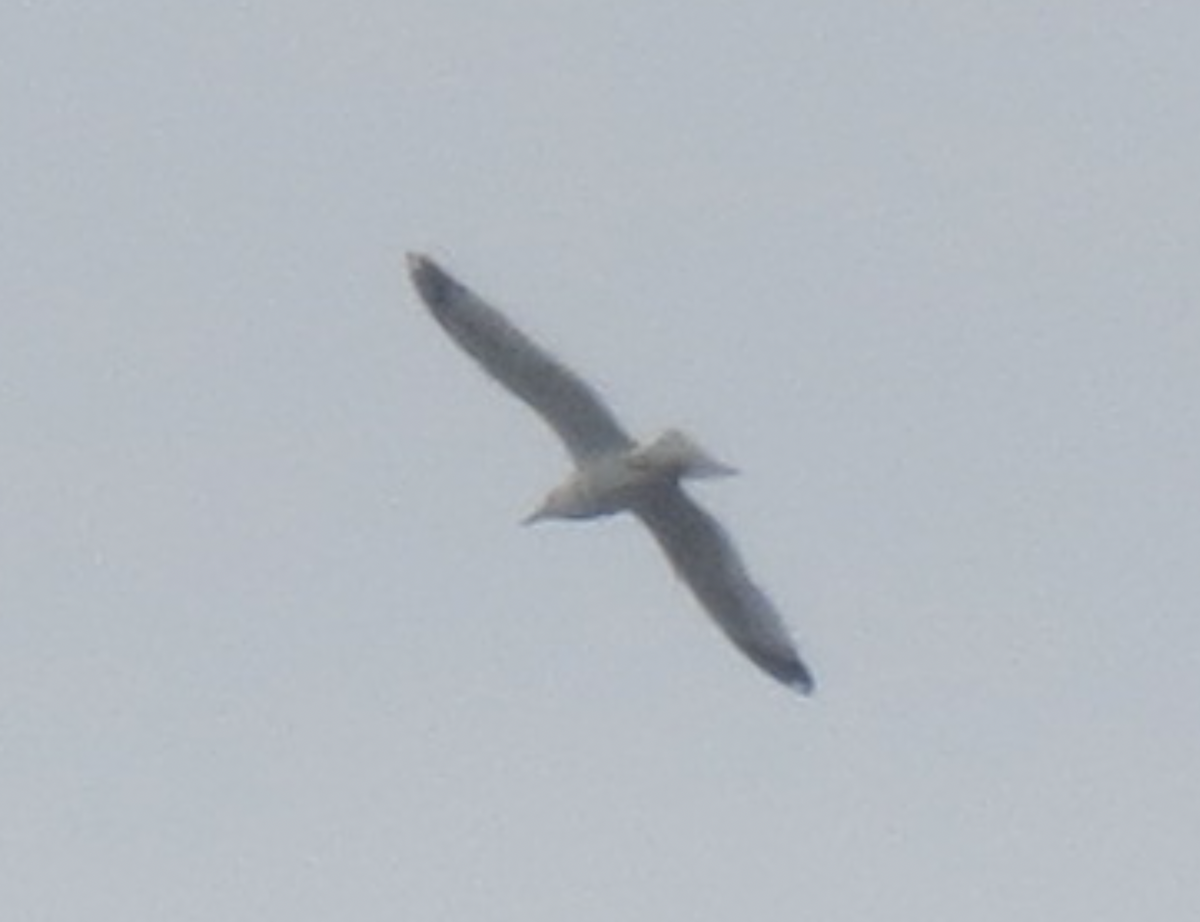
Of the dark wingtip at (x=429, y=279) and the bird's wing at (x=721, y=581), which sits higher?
the dark wingtip at (x=429, y=279)

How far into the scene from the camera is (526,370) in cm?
4238

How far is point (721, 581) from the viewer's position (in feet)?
141

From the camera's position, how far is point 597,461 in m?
42.2

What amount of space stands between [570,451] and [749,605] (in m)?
1.91

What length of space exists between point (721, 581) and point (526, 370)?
83.8 inches

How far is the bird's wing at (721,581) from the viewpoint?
42.5 m

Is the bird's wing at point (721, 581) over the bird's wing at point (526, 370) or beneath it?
beneath

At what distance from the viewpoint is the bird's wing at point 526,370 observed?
1662 inches

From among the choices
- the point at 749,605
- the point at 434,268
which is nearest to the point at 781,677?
the point at 749,605

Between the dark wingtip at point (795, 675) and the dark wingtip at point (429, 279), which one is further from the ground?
the dark wingtip at point (429, 279)

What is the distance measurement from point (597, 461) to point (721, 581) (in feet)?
5.01

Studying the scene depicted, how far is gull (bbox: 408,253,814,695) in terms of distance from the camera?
138ft

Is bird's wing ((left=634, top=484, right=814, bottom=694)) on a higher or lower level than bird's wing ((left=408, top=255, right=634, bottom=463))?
lower

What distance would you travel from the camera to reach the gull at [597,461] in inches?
1657
